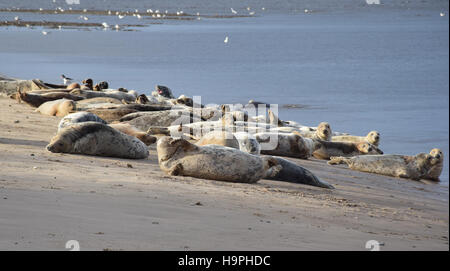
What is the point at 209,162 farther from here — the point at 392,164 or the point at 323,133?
the point at 323,133

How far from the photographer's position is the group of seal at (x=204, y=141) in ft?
22.6

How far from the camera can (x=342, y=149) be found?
11.1 meters

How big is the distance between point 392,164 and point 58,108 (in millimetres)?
5561

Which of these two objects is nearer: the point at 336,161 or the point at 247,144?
the point at 247,144

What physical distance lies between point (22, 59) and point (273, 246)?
25.3 metres

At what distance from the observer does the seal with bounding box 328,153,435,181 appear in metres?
10.3

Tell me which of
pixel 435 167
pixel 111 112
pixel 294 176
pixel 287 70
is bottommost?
pixel 287 70

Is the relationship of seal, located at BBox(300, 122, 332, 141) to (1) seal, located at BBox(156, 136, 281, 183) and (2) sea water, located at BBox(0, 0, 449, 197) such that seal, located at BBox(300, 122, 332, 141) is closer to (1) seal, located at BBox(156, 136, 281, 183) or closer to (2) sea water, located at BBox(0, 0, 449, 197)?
(2) sea water, located at BBox(0, 0, 449, 197)

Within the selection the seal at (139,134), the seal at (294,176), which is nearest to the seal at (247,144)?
the seal at (294,176)

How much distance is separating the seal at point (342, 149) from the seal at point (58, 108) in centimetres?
414

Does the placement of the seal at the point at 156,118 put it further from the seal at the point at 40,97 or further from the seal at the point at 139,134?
the seal at the point at 40,97

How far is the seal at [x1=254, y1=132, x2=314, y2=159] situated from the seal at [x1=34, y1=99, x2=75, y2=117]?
3.52 meters

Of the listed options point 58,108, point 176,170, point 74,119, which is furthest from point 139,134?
point 58,108

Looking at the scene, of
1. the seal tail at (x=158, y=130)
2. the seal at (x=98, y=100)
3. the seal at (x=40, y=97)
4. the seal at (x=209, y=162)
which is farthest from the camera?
the seal at (x=40, y=97)
